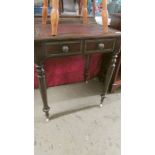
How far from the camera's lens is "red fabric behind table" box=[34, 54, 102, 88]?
1.71 m

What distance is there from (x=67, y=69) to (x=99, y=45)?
26.5 inches

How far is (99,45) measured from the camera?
1.20m

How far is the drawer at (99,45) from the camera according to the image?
117 cm

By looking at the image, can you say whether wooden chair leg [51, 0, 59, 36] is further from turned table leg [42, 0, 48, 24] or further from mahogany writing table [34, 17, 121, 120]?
turned table leg [42, 0, 48, 24]

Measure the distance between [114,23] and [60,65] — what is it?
654mm

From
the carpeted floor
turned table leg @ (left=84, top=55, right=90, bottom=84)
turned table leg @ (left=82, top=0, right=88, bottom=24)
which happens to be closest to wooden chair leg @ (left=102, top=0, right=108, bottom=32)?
turned table leg @ (left=82, top=0, right=88, bottom=24)

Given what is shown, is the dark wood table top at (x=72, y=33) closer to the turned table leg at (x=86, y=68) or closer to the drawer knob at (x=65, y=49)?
the drawer knob at (x=65, y=49)

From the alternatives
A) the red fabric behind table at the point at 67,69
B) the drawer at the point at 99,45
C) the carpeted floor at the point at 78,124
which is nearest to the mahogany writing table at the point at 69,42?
the drawer at the point at 99,45

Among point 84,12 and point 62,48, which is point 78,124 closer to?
point 62,48

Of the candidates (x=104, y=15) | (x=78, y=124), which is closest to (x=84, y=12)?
(x=104, y=15)
